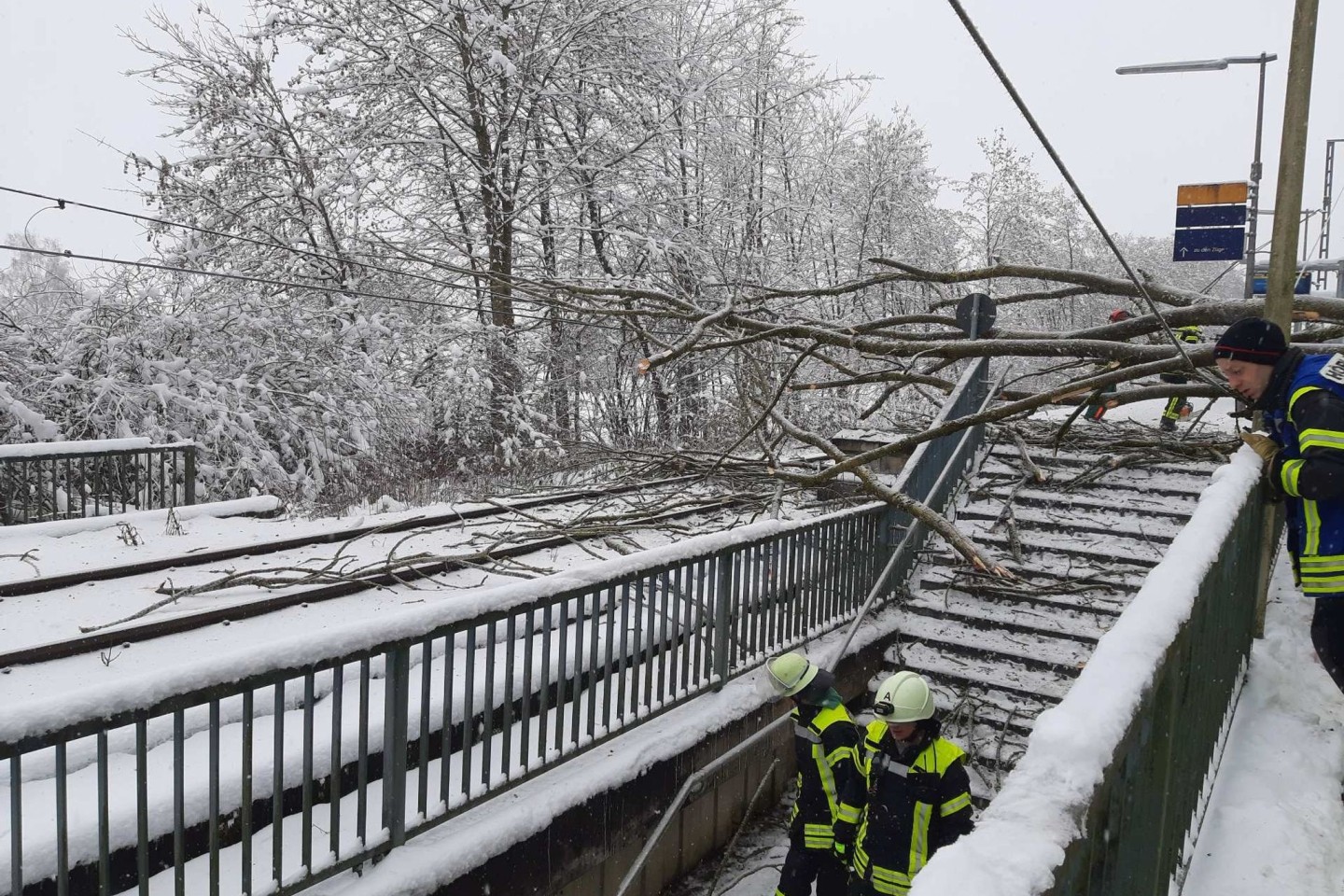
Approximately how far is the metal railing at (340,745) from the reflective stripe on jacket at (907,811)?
1514 mm

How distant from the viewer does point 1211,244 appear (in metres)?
14.2

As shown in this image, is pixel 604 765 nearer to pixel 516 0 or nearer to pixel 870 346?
pixel 870 346

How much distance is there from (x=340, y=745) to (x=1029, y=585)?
20.9 feet

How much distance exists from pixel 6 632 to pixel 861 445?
9026mm

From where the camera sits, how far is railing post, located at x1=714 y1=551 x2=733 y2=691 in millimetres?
5852

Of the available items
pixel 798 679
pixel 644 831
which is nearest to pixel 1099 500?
pixel 798 679

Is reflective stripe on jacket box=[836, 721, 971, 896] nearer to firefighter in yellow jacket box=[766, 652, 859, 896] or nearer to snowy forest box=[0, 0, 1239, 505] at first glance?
firefighter in yellow jacket box=[766, 652, 859, 896]

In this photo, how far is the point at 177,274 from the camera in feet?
50.9

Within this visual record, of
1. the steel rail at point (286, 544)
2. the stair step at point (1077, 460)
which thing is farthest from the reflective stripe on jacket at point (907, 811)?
the stair step at point (1077, 460)

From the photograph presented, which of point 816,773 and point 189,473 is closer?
point 816,773

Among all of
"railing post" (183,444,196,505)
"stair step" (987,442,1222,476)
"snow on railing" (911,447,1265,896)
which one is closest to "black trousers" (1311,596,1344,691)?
"snow on railing" (911,447,1265,896)

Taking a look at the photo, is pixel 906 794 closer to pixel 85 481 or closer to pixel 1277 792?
pixel 1277 792

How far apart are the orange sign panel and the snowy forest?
363cm

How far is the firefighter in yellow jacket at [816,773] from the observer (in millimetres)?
5102
